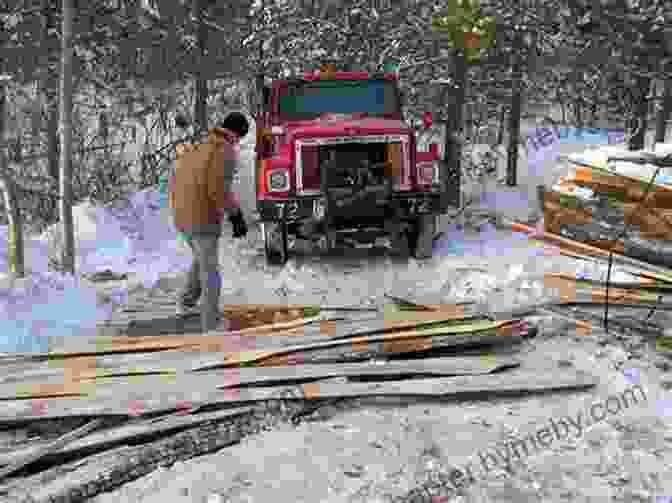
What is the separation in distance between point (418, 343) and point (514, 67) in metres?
10.4

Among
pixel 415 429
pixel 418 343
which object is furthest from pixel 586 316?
pixel 415 429

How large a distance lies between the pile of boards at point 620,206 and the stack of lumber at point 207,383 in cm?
204

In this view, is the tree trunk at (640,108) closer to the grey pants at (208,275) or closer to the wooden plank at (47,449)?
the grey pants at (208,275)

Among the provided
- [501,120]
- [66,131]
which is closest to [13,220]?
[66,131]

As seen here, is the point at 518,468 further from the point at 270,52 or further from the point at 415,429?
the point at 270,52

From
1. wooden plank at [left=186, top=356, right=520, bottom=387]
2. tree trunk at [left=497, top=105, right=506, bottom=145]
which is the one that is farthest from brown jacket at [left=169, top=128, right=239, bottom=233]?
tree trunk at [left=497, top=105, right=506, bottom=145]

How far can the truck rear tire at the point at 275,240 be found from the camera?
837 centimetres

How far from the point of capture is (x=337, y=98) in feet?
30.0

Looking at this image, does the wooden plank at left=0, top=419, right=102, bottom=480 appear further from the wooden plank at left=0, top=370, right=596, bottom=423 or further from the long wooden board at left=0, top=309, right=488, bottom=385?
the long wooden board at left=0, top=309, right=488, bottom=385

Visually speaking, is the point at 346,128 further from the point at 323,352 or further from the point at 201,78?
the point at 201,78

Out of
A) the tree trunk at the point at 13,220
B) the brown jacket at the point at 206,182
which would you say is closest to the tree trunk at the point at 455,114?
the brown jacket at the point at 206,182

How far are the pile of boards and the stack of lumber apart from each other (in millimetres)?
2038

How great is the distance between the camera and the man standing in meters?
5.50

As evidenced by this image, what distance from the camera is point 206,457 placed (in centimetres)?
340
